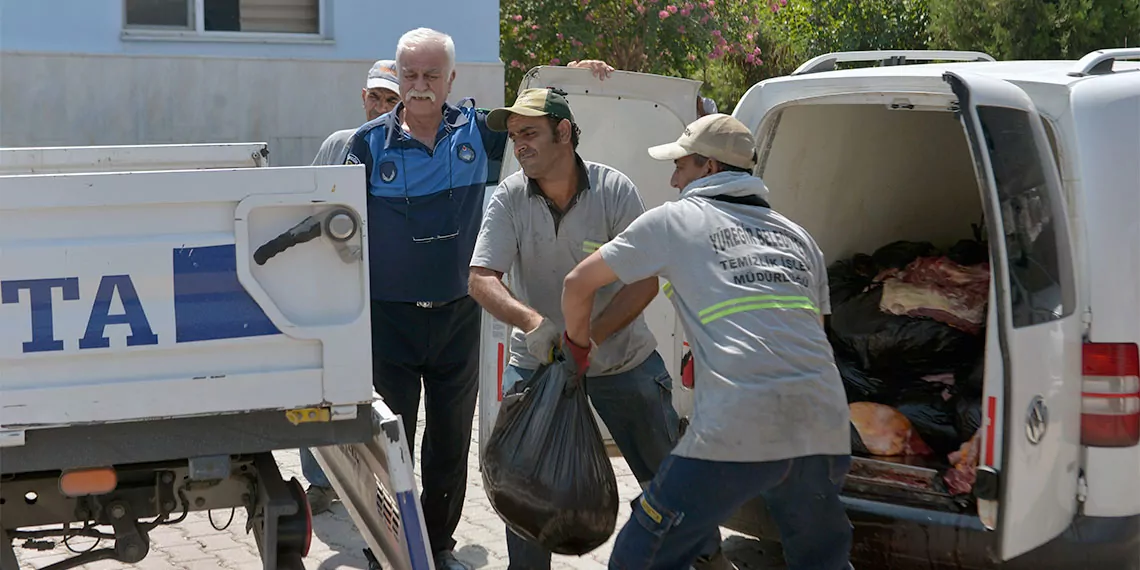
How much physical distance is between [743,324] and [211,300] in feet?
4.54

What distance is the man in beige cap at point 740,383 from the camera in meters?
3.47

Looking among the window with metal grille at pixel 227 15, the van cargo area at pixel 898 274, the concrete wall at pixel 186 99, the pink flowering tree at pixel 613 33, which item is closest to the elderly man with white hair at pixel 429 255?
the van cargo area at pixel 898 274

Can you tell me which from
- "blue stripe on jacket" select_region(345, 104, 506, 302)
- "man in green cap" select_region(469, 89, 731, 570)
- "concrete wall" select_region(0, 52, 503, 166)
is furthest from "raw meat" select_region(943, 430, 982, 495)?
"concrete wall" select_region(0, 52, 503, 166)

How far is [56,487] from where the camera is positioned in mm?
3664

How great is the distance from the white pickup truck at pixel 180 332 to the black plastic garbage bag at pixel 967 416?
2376 millimetres

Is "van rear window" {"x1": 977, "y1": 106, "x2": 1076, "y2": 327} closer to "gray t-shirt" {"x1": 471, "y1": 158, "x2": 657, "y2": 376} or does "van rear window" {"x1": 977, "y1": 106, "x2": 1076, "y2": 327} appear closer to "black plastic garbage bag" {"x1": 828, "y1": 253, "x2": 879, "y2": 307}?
"gray t-shirt" {"x1": 471, "y1": 158, "x2": 657, "y2": 376}

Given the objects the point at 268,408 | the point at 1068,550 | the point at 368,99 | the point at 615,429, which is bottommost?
the point at 1068,550

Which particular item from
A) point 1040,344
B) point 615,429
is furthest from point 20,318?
point 1040,344

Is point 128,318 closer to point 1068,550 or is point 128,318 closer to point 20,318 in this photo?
point 20,318

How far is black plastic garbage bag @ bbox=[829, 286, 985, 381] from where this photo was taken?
217 inches

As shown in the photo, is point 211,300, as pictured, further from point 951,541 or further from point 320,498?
point 320,498

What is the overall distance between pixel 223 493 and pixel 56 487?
466 millimetres

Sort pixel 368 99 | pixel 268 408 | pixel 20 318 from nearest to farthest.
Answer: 1. pixel 20 318
2. pixel 268 408
3. pixel 368 99

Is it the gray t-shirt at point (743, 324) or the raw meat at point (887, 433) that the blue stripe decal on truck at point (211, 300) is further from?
the raw meat at point (887, 433)
